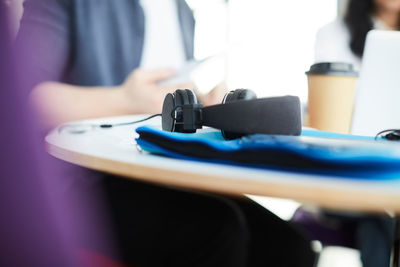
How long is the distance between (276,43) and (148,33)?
1.23 metres

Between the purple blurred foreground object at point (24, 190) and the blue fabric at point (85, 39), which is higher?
the blue fabric at point (85, 39)

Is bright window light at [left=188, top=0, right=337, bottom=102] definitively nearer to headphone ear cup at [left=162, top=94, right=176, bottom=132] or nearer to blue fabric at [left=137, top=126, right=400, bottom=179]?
headphone ear cup at [left=162, top=94, right=176, bottom=132]

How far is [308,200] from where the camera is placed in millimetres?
231

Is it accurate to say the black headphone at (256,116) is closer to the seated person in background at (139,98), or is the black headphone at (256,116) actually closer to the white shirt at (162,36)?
the seated person in background at (139,98)

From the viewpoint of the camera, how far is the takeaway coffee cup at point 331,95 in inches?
28.3

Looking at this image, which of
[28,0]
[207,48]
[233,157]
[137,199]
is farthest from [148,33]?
[233,157]

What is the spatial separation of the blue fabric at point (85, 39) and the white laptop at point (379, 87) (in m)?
0.77

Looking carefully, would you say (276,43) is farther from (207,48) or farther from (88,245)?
(88,245)

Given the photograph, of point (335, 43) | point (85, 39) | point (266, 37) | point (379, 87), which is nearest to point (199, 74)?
point (379, 87)

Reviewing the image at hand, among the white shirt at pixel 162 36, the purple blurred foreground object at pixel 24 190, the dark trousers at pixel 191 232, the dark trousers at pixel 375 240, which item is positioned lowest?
the dark trousers at pixel 375 240

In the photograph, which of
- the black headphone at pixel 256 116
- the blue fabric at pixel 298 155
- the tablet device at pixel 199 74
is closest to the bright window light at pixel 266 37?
the tablet device at pixel 199 74

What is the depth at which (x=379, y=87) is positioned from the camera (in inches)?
31.0

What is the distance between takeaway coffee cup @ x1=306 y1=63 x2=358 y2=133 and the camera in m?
0.72

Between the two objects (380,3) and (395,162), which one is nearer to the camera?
(395,162)
